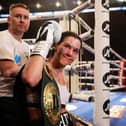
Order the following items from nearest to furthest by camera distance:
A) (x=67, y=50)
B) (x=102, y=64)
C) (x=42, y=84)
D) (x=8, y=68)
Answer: (x=42, y=84), (x=8, y=68), (x=67, y=50), (x=102, y=64)

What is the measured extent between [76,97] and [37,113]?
62.2 inches

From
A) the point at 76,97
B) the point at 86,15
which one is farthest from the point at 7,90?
the point at 86,15

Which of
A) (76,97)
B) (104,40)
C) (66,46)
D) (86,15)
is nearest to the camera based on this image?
(66,46)

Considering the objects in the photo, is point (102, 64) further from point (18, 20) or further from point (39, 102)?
point (39, 102)

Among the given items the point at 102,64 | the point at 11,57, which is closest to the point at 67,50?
the point at 11,57

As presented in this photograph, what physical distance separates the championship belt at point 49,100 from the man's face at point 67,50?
0.19 m

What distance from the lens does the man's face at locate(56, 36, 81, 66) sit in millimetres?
1312

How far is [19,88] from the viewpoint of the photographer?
3.62 ft

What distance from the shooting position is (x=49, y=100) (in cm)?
110

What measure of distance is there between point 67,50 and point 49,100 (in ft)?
1.01

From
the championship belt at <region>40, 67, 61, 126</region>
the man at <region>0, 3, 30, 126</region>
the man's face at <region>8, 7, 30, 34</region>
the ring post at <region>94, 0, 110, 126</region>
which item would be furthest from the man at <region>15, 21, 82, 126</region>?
the ring post at <region>94, 0, 110, 126</region>

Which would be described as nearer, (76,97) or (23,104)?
(23,104)

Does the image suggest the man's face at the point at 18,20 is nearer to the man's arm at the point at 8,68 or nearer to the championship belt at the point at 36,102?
the man's arm at the point at 8,68

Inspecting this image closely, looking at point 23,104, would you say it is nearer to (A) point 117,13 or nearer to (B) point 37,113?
(B) point 37,113
